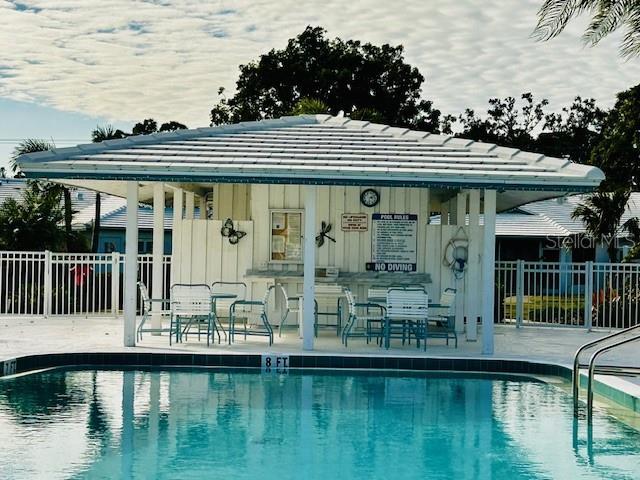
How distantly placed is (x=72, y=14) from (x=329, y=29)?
832 inches

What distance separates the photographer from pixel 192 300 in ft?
46.4

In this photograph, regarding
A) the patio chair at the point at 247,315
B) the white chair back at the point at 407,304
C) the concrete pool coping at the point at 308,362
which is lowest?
the concrete pool coping at the point at 308,362

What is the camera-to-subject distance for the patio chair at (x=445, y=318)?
14.5 meters

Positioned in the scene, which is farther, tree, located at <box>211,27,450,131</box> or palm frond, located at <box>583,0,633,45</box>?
tree, located at <box>211,27,450,131</box>

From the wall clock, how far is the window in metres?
1.20

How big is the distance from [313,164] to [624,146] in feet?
56.3

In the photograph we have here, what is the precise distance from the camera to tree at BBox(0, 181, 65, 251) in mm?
25906

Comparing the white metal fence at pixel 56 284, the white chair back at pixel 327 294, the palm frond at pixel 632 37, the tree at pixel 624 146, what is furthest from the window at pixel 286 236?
the tree at pixel 624 146

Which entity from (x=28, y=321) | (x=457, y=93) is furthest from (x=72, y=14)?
(x=457, y=93)

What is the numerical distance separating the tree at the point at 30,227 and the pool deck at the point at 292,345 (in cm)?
863

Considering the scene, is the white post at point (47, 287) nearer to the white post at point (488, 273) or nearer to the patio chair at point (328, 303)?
the patio chair at point (328, 303)

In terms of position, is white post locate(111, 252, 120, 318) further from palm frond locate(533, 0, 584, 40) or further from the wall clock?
palm frond locate(533, 0, 584, 40)

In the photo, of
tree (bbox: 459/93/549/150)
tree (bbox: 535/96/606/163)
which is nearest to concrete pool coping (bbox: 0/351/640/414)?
tree (bbox: 459/93/549/150)

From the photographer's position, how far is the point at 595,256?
115 ft
